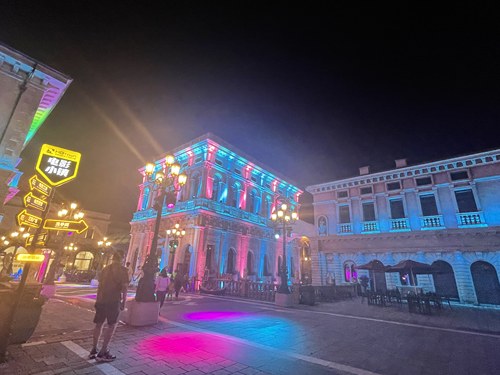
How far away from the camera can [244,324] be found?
24.6 ft

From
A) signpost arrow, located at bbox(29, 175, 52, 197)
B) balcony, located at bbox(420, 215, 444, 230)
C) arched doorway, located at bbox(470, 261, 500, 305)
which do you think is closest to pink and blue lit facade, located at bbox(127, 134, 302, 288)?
signpost arrow, located at bbox(29, 175, 52, 197)

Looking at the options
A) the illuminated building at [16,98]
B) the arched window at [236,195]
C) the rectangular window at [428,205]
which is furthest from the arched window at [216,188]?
the rectangular window at [428,205]

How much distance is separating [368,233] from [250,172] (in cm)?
1558

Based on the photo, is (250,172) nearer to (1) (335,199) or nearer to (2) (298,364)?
(1) (335,199)

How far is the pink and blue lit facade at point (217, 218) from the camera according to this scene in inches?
891

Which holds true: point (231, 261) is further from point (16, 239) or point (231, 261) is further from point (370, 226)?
point (16, 239)

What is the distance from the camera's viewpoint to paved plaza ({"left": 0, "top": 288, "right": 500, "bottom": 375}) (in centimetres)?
402

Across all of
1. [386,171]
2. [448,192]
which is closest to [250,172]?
[386,171]

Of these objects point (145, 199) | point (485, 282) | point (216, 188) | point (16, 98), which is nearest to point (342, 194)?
point (485, 282)

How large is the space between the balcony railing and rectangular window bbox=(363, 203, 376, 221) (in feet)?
41.8

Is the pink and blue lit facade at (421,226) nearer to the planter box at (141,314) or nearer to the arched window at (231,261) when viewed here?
the arched window at (231,261)

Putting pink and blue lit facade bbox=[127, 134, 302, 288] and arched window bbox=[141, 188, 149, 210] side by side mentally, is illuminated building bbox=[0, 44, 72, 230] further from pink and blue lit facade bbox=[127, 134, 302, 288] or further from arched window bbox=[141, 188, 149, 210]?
arched window bbox=[141, 188, 149, 210]

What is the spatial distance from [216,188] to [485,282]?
75.8 ft

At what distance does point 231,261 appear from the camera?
984 inches
